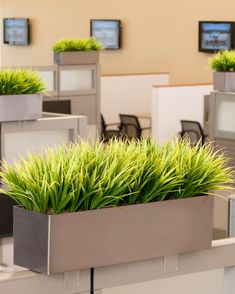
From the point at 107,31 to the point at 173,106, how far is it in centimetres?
479

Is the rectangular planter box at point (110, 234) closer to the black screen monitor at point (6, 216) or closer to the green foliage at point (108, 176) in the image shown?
the green foliage at point (108, 176)

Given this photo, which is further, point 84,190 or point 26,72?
point 26,72

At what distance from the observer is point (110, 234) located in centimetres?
171

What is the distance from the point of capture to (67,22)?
17.3 meters

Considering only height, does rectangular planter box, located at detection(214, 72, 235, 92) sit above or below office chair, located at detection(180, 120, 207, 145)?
above

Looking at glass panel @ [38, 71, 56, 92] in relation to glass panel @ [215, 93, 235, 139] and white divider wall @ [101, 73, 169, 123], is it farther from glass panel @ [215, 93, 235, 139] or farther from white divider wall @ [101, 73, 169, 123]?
glass panel @ [215, 93, 235, 139]

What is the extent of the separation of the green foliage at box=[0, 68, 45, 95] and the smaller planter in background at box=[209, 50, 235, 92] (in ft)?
11.2

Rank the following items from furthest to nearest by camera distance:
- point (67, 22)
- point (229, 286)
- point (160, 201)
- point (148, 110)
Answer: point (67, 22)
point (148, 110)
point (229, 286)
point (160, 201)

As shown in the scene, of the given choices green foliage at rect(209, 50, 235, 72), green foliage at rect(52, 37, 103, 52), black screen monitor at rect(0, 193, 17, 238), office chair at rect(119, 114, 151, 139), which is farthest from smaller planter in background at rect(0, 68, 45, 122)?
office chair at rect(119, 114, 151, 139)

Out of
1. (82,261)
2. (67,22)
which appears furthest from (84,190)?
(67,22)

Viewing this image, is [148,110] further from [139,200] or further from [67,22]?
[139,200]

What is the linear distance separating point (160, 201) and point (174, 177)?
6cm

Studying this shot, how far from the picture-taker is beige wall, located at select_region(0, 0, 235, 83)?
1521cm

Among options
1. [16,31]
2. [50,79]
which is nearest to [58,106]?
[50,79]
